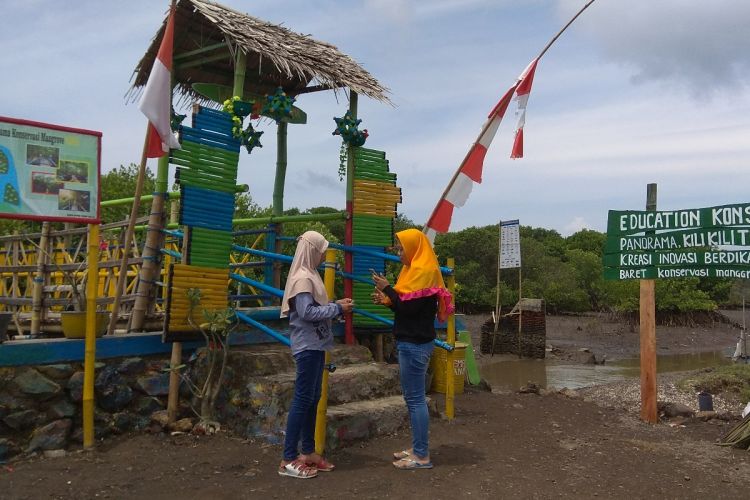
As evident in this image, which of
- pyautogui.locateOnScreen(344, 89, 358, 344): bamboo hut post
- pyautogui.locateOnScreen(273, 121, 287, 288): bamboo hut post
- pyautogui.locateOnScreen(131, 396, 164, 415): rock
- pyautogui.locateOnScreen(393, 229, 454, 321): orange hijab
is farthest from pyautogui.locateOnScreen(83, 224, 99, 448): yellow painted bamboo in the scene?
pyautogui.locateOnScreen(273, 121, 287, 288): bamboo hut post

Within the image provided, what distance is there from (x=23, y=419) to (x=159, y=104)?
2.71 metres

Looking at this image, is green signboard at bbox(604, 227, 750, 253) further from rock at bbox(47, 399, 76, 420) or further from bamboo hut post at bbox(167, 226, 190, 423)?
rock at bbox(47, 399, 76, 420)

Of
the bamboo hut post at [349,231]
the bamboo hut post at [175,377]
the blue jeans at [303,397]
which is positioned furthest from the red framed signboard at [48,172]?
the bamboo hut post at [349,231]

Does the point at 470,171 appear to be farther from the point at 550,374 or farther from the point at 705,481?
the point at 550,374

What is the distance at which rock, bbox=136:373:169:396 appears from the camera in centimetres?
548

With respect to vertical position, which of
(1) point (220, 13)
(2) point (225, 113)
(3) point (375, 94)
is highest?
(1) point (220, 13)

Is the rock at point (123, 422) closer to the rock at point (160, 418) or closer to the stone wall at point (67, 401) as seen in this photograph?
the stone wall at point (67, 401)

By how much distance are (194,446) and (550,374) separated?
38.5 ft

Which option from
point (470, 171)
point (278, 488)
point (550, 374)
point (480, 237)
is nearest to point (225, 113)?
point (470, 171)

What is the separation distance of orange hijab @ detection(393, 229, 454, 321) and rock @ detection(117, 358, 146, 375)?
2.53 m

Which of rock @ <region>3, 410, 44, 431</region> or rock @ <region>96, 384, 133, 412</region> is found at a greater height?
rock @ <region>96, 384, 133, 412</region>

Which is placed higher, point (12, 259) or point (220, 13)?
point (220, 13)

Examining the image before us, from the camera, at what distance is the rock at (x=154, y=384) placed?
18.0 ft

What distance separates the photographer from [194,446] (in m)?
5.00
